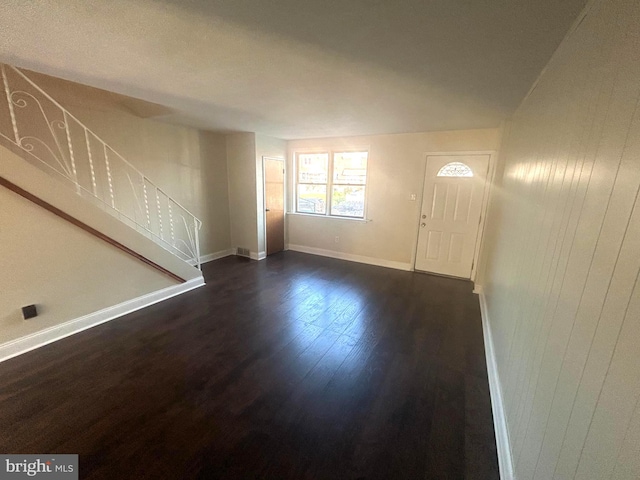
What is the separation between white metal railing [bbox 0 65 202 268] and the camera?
2740 mm

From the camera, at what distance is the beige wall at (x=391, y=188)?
4.26 metres

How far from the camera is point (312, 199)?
18.9 feet

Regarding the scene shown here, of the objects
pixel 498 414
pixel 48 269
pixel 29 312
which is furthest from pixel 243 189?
pixel 498 414

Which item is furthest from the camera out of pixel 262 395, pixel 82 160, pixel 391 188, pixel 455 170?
pixel 391 188

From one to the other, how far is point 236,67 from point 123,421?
2.63 metres

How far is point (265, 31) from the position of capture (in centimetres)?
156

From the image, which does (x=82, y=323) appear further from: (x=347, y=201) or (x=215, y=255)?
(x=347, y=201)

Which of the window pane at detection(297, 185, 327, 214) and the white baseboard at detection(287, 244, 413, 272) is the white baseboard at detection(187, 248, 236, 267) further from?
the window pane at detection(297, 185, 327, 214)

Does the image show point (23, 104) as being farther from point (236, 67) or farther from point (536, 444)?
point (536, 444)

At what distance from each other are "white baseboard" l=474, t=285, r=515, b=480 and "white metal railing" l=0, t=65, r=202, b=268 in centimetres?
369

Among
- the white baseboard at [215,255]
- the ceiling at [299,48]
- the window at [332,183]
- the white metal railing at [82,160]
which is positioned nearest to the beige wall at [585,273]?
the ceiling at [299,48]

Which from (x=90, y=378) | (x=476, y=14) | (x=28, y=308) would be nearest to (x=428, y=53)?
(x=476, y=14)

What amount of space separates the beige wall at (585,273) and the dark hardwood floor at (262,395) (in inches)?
23.5

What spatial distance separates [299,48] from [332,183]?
12.2ft
